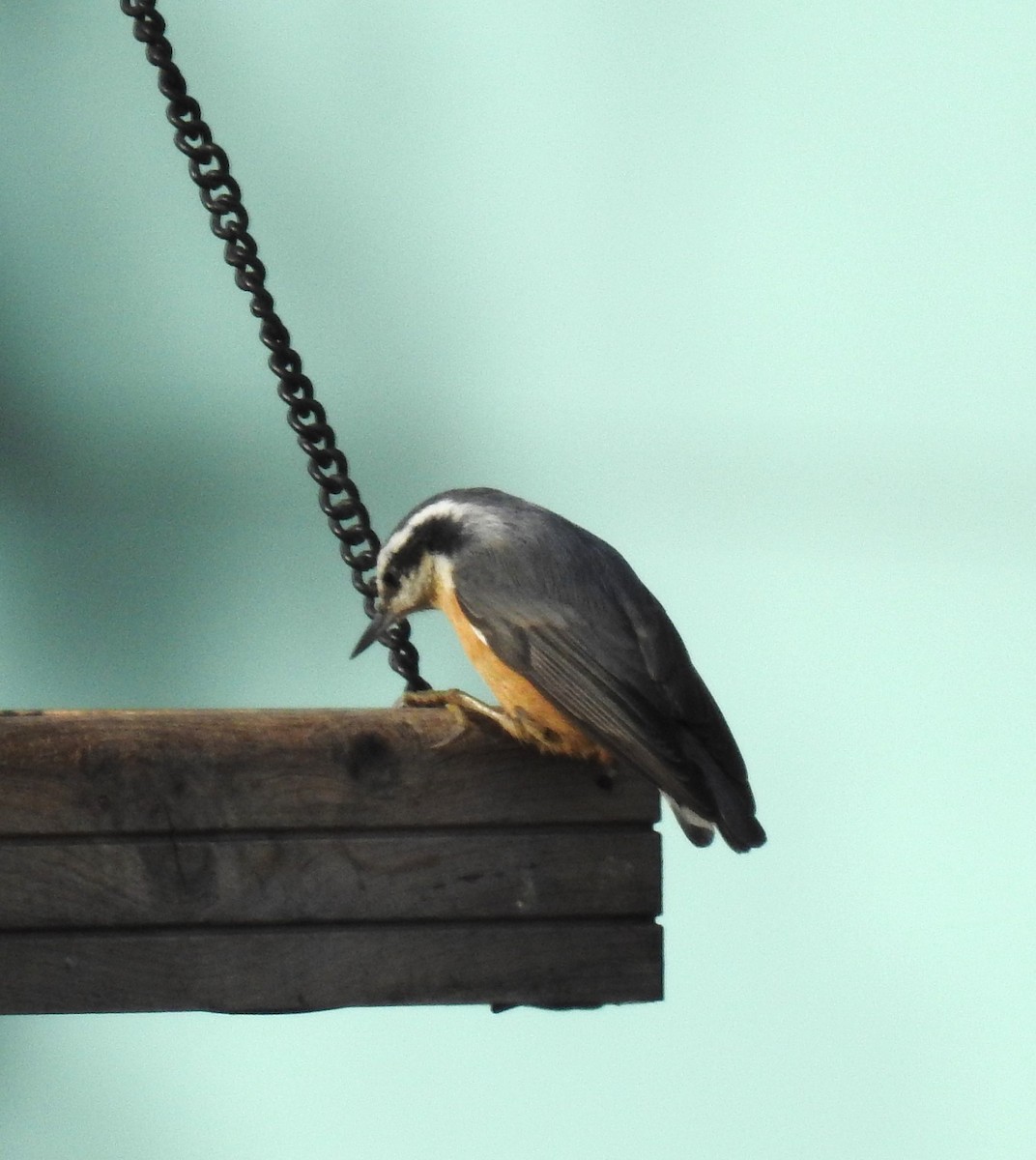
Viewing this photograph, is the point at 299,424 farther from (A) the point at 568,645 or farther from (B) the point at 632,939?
(B) the point at 632,939

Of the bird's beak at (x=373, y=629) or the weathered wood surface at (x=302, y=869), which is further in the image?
the bird's beak at (x=373, y=629)

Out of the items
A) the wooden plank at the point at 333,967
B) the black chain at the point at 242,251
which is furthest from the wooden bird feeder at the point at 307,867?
the black chain at the point at 242,251

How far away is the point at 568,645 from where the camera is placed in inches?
63.0

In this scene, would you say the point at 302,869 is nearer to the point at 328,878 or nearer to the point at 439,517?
the point at 328,878

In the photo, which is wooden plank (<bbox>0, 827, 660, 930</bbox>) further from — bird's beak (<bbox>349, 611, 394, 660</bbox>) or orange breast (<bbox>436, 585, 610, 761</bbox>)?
bird's beak (<bbox>349, 611, 394, 660</bbox>)

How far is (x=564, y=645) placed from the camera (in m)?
1.60

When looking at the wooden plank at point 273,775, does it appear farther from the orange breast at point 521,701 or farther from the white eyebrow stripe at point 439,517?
the white eyebrow stripe at point 439,517

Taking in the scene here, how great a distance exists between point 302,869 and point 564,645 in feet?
1.33

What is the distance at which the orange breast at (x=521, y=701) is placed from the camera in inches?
54.4

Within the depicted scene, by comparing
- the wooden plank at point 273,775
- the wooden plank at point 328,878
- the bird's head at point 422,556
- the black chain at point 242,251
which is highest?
the black chain at point 242,251

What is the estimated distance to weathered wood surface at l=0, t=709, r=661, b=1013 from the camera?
4.21 ft

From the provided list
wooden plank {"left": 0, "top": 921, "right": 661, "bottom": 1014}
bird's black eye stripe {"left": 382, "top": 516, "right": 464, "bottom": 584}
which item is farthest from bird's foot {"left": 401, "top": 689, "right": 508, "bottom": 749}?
bird's black eye stripe {"left": 382, "top": 516, "right": 464, "bottom": 584}

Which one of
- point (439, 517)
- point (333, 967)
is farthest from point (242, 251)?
point (333, 967)

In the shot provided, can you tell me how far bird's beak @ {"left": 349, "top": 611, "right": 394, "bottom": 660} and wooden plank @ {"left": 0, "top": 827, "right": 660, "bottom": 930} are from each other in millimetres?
437
